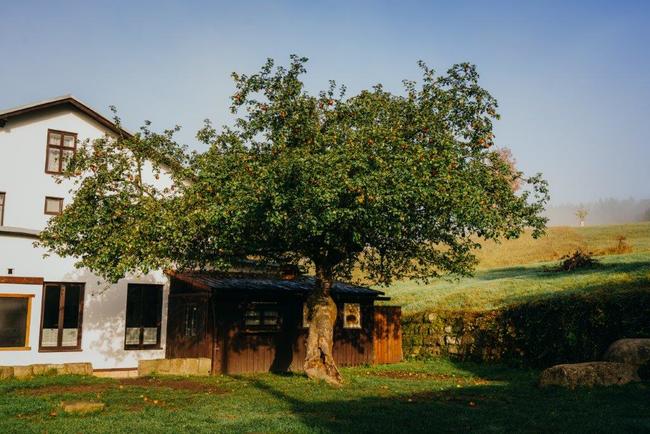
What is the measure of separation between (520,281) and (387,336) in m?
13.7

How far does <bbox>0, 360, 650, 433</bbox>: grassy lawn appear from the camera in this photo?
12.5 metres

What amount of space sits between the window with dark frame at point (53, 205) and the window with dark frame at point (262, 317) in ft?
36.7

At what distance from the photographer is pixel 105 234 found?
2020 centimetres

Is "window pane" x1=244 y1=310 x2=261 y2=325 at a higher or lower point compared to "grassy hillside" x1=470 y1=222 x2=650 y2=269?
lower

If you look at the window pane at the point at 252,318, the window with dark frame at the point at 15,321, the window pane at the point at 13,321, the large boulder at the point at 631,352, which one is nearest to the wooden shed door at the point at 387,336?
the window pane at the point at 252,318

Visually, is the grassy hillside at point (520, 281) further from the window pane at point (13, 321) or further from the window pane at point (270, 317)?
the window pane at point (13, 321)

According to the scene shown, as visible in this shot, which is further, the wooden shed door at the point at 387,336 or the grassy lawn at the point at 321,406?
the wooden shed door at the point at 387,336

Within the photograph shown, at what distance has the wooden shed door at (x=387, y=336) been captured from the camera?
95.7 feet

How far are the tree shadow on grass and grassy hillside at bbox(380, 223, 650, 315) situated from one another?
7.99 metres

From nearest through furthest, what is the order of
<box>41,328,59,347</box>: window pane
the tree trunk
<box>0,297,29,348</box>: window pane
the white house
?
the tree trunk
<box>0,297,29,348</box>: window pane
the white house
<box>41,328,59,347</box>: window pane

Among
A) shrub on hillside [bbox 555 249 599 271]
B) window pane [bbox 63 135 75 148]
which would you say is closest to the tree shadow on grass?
window pane [bbox 63 135 75 148]

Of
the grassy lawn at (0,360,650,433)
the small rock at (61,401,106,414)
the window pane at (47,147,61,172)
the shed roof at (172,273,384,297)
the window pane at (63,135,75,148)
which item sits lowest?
the grassy lawn at (0,360,650,433)

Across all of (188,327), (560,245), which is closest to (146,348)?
(188,327)

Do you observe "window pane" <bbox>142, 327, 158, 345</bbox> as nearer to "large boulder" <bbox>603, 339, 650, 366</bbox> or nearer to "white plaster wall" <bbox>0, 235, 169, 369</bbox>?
"white plaster wall" <bbox>0, 235, 169, 369</bbox>
